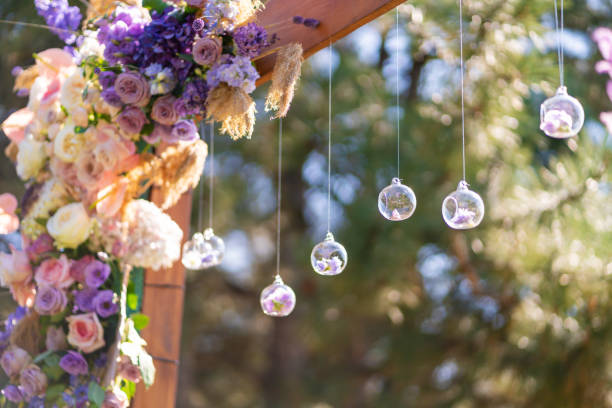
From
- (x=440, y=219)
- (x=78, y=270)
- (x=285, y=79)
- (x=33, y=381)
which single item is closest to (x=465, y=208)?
(x=285, y=79)

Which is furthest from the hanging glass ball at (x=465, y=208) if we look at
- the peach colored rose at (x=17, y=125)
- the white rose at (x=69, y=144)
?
the peach colored rose at (x=17, y=125)

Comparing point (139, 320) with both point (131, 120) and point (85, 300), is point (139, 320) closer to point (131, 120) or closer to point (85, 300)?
point (85, 300)

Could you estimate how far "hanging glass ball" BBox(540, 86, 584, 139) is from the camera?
1.06 m

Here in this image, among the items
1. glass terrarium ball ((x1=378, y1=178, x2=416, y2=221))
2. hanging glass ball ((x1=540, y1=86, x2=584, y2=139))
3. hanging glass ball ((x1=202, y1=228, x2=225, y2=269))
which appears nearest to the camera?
hanging glass ball ((x1=540, y1=86, x2=584, y2=139))

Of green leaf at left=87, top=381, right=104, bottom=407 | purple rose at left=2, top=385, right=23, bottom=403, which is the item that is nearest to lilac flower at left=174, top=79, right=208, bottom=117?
green leaf at left=87, top=381, right=104, bottom=407

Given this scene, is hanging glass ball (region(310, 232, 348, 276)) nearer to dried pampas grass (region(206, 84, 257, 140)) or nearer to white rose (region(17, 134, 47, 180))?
dried pampas grass (region(206, 84, 257, 140))

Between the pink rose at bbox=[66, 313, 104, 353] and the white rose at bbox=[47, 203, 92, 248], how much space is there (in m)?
0.16

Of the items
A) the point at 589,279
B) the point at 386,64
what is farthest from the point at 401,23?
the point at 589,279

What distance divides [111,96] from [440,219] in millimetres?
2234

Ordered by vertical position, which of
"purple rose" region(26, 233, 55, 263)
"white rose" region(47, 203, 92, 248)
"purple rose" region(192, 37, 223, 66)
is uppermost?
"purple rose" region(192, 37, 223, 66)

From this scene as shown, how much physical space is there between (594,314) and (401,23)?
157cm

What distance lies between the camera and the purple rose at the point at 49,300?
1519 millimetres

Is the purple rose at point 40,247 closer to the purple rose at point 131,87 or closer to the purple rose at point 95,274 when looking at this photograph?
the purple rose at point 95,274

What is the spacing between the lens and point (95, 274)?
1.55m
